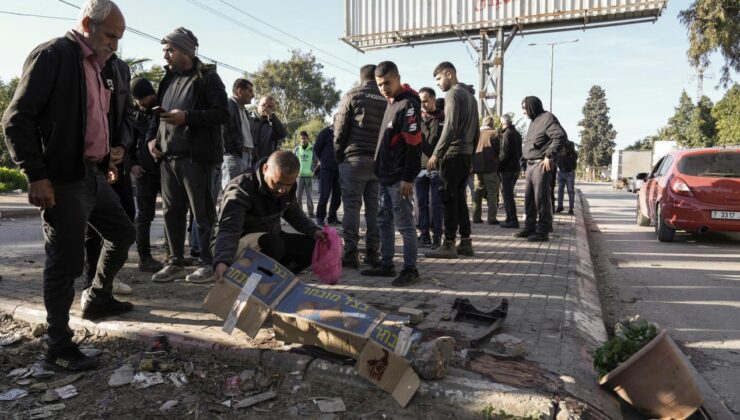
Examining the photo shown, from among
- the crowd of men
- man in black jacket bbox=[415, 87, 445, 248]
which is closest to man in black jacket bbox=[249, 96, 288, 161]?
the crowd of men

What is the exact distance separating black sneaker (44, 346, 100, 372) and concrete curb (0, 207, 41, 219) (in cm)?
954

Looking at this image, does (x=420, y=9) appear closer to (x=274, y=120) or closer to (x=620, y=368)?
(x=274, y=120)

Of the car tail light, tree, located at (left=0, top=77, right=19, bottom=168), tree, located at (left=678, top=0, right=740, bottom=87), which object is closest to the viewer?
the car tail light

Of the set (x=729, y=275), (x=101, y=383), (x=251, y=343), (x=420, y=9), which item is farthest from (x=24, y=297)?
(x=420, y=9)

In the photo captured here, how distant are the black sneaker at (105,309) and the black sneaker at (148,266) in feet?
4.88

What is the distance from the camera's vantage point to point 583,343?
304 centimetres

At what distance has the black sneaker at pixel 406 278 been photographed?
→ 4.26 meters

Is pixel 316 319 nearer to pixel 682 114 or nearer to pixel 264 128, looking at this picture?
pixel 264 128

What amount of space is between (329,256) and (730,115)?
35.2 metres

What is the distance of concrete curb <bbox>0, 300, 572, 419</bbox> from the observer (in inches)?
87.7

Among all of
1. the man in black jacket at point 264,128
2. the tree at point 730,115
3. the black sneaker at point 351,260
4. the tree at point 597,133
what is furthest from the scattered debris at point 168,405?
the tree at point 597,133

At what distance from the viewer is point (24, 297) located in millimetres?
3766

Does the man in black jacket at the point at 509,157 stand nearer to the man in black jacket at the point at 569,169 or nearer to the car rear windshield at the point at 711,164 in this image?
Answer: the car rear windshield at the point at 711,164

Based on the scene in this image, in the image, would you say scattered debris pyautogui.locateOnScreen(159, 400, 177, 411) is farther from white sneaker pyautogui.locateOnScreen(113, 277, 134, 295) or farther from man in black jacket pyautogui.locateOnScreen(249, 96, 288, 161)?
man in black jacket pyautogui.locateOnScreen(249, 96, 288, 161)
